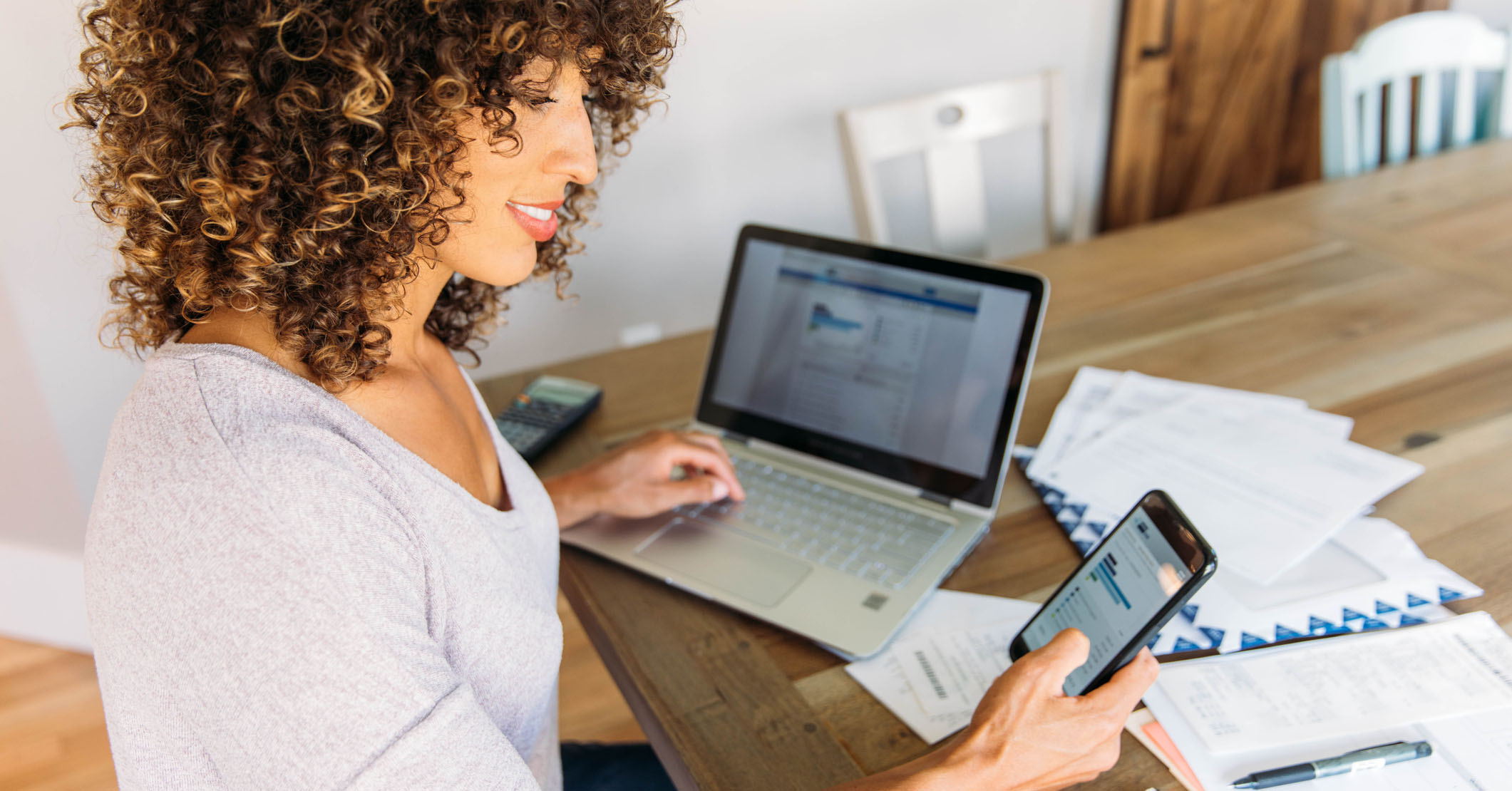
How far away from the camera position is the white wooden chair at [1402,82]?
1963 mm

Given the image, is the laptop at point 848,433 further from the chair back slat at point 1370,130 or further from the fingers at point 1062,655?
the chair back slat at point 1370,130

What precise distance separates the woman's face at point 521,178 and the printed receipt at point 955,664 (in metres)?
0.46

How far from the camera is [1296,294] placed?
4.96 ft

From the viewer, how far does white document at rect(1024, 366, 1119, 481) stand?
1163mm

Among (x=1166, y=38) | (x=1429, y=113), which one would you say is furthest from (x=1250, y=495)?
(x=1166, y=38)

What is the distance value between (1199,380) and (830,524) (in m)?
0.56

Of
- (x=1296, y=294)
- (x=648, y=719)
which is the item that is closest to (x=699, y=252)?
(x=1296, y=294)

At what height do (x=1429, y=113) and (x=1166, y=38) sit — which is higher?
(x=1166, y=38)

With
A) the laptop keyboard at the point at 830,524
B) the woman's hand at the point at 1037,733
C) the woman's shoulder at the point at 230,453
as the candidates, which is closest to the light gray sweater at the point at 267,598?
the woman's shoulder at the point at 230,453

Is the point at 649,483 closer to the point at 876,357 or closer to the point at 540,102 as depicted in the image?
the point at 876,357

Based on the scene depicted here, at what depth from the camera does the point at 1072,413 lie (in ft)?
4.10

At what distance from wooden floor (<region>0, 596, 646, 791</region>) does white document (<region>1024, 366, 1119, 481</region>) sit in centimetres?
98

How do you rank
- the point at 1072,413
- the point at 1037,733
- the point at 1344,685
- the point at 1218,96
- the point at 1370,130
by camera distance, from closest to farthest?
1. the point at 1037,733
2. the point at 1344,685
3. the point at 1072,413
4. the point at 1370,130
5. the point at 1218,96

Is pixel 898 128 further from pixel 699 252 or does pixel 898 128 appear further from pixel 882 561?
pixel 882 561
